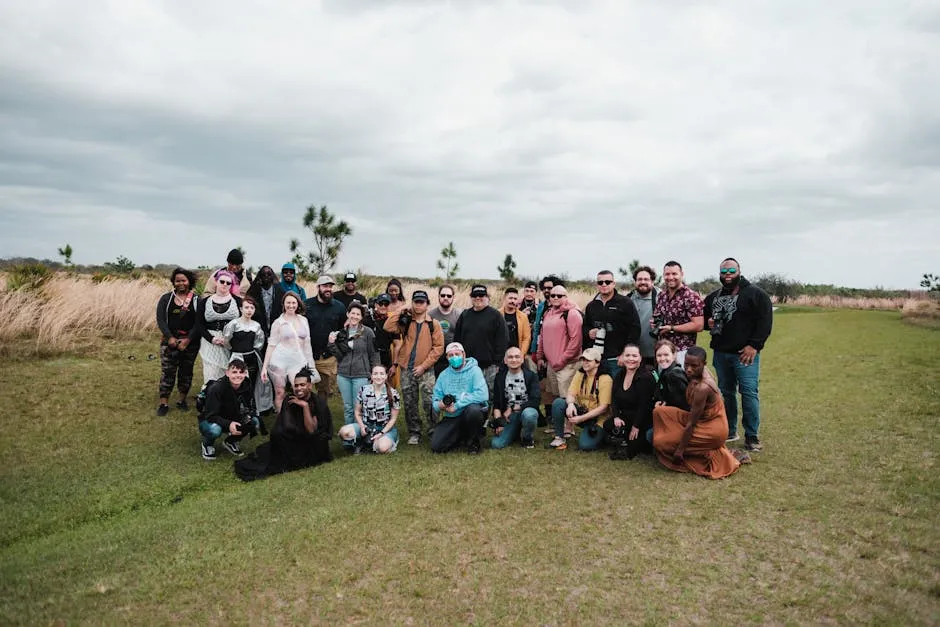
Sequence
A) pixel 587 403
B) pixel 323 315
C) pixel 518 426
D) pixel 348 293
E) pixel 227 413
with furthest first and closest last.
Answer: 1. pixel 348 293
2. pixel 323 315
3. pixel 518 426
4. pixel 227 413
5. pixel 587 403

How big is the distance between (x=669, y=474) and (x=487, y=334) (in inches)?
99.0

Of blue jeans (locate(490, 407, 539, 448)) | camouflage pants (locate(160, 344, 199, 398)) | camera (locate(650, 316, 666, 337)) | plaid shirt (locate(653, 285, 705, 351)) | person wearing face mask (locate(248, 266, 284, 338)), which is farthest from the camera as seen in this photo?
person wearing face mask (locate(248, 266, 284, 338))

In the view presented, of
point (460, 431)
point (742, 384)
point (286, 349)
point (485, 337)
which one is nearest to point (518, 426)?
point (460, 431)

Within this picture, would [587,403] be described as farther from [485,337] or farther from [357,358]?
[357,358]

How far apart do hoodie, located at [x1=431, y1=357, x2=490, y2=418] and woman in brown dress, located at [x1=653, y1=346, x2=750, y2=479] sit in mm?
1947

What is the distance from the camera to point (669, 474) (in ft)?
18.0

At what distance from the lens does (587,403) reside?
639cm

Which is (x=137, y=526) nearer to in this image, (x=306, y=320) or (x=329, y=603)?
(x=329, y=603)

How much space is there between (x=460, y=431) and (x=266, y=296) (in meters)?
3.35

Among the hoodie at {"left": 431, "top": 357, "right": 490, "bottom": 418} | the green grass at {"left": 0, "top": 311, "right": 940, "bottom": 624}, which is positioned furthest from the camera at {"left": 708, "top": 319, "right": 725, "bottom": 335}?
the hoodie at {"left": 431, "top": 357, "right": 490, "bottom": 418}

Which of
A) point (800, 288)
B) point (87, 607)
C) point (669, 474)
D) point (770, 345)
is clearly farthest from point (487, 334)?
point (800, 288)

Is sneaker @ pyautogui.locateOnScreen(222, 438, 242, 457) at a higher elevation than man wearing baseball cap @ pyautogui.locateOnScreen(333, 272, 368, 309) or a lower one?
lower

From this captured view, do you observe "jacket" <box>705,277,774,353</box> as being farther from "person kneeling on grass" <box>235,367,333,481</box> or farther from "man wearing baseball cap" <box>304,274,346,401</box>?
"man wearing baseball cap" <box>304,274,346,401</box>

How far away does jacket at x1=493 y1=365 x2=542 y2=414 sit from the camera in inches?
263
